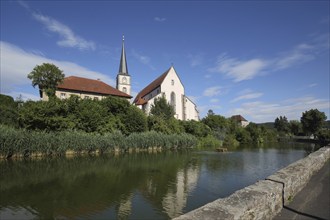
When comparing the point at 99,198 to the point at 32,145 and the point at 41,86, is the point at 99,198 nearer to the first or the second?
the point at 32,145

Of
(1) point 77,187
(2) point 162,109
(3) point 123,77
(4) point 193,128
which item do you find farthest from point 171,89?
(1) point 77,187

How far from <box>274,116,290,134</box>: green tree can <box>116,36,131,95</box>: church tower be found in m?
74.4

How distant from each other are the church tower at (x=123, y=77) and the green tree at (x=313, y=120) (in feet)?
189

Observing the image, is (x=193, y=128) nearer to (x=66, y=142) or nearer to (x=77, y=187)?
(x=66, y=142)

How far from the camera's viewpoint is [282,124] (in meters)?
108

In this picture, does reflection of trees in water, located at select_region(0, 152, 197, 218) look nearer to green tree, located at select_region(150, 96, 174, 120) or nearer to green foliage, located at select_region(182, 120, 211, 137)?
green foliage, located at select_region(182, 120, 211, 137)

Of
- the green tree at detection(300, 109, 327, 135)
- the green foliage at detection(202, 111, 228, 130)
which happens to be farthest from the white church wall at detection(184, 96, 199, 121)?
the green tree at detection(300, 109, 327, 135)

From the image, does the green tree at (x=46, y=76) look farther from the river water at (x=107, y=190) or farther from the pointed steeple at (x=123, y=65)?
the pointed steeple at (x=123, y=65)

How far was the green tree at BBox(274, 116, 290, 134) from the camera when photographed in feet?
346

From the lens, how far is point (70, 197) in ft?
33.8

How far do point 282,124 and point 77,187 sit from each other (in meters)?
110

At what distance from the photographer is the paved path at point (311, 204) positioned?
5.73 metres

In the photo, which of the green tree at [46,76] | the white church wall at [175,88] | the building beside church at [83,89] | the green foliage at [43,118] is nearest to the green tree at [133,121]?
the green foliage at [43,118]

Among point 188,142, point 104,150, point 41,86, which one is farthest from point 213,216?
point 41,86
